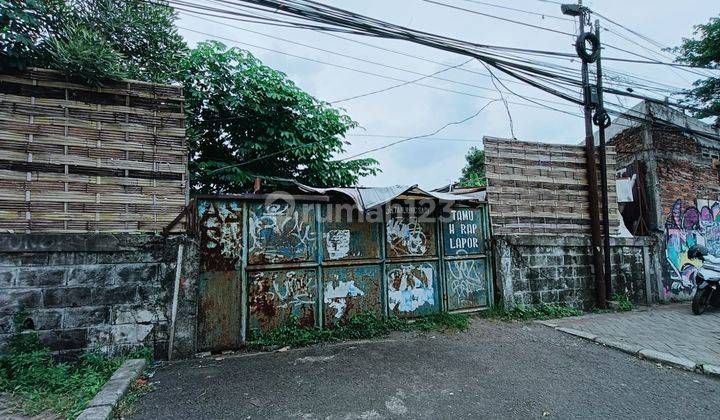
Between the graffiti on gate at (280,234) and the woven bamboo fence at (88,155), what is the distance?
102 centimetres

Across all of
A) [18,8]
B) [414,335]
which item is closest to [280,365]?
[414,335]

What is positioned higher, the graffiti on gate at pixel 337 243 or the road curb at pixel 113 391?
the graffiti on gate at pixel 337 243

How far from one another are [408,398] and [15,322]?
13.9 feet

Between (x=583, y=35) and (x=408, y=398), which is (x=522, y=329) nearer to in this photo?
(x=408, y=398)

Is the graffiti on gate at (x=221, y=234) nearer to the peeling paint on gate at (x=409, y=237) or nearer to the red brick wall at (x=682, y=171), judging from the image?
the peeling paint on gate at (x=409, y=237)

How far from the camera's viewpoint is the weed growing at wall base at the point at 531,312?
578 centimetres

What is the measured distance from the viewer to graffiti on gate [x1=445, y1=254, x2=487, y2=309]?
573 centimetres

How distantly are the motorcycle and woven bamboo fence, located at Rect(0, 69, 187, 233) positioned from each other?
9.07 meters

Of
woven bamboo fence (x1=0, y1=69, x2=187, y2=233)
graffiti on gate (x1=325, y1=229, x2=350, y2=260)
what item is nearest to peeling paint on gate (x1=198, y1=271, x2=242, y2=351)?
woven bamboo fence (x1=0, y1=69, x2=187, y2=233)

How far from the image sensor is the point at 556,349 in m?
4.36

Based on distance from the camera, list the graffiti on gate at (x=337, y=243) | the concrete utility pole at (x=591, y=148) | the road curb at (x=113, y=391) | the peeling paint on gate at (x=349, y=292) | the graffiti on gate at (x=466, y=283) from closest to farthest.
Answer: the road curb at (x=113, y=391) < the peeling paint on gate at (x=349, y=292) < the graffiti on gate at (x=337, y=243) < the graffiti on gate at (x=466, y=283) < the concrete utility pole at (x=591, y=148)

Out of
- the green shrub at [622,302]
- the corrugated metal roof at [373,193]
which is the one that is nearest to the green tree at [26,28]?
the corrugated metal roof at [373,193]

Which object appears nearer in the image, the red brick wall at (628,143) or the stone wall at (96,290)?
the stone wall at (96,290)

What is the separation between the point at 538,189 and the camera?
6.48 metres
